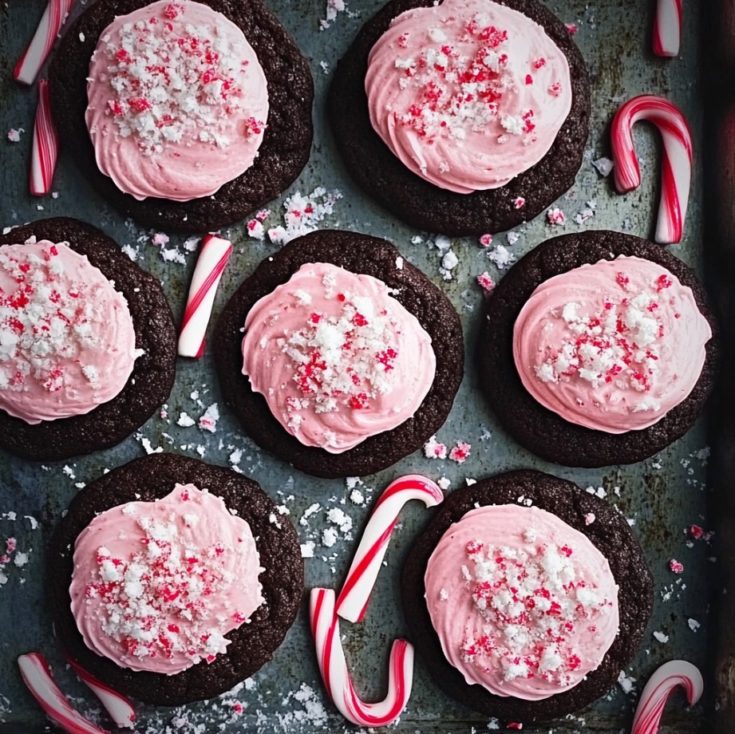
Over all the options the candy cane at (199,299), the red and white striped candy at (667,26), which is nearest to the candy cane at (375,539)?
the candy cane at (199,299)

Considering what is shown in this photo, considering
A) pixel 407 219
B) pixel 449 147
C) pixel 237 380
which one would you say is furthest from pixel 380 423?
pixel 449 147

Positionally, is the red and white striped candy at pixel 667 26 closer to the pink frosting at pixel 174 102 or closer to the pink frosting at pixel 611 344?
the pink frosting at pixel 611 344

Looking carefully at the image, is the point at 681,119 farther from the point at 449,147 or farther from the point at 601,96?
the point at 449,147

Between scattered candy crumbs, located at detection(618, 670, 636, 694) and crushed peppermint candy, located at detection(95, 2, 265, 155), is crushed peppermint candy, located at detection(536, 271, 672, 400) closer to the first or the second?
scattered candy crumbs, located at detection(618, 670, 636, 694)

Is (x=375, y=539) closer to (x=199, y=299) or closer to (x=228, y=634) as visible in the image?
(x=228, y=634)

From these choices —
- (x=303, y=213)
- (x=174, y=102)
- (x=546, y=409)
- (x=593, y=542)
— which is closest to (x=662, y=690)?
(x=593, y=542)
